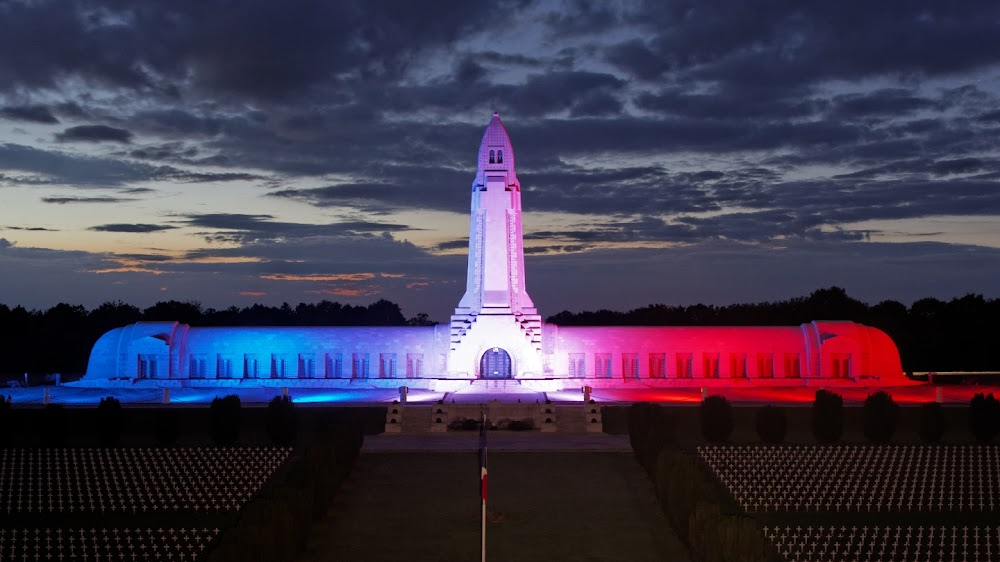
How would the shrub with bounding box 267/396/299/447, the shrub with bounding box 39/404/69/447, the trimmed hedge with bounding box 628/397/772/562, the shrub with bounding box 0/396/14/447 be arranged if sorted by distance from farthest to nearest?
the shrub with bounding box 267/396/299/447, the shrub with bounding box 39/404/69/447, the shrub with bounding box 0/396/14/447, the trimmed hedge with bounding box 628/397/772/562

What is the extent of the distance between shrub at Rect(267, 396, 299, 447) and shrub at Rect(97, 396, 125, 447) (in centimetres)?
525

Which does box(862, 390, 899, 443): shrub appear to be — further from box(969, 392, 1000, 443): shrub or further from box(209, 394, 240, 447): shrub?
box(209, 394, 240, 447): shrub

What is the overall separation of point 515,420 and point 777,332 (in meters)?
21.3

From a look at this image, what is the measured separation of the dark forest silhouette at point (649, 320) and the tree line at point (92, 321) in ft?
0.24

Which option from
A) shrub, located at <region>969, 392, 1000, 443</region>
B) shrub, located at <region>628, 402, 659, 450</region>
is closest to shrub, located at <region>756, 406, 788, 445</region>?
shrub, located at <region>628, 402, 659, 450</region>

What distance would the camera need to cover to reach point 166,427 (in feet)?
120

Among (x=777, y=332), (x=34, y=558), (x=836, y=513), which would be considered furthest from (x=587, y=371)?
(x=34, y=558)

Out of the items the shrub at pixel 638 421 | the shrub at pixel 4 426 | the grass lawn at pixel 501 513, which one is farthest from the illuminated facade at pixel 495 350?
the grass lawn at pixel 501 513

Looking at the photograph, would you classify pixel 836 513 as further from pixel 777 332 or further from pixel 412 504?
pixel 777 332

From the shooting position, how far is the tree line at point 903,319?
69562 millimetres

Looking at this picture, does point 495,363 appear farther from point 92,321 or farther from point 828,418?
point 92,321

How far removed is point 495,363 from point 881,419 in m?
23.3

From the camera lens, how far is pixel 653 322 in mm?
96500

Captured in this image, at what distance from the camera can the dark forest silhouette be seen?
70.1 meters
